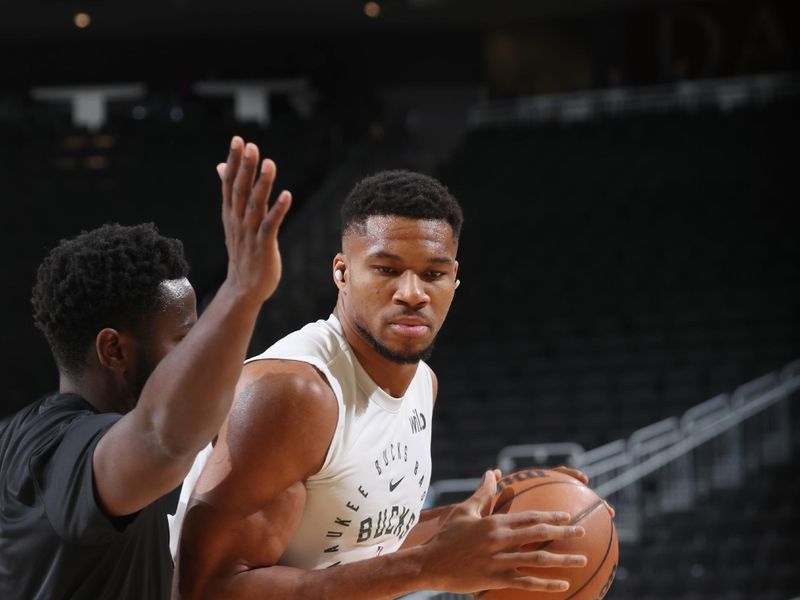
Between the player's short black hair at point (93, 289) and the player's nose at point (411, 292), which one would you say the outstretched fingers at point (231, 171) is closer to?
the player's short black hair at point (93, 289)

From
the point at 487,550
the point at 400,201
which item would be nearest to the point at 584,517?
the point at 487,550

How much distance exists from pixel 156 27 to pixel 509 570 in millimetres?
16132

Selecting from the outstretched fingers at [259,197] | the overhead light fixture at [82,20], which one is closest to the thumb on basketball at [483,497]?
the outstretched fingers at [259,197]

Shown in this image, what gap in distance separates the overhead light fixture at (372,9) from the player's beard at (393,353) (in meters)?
13.7

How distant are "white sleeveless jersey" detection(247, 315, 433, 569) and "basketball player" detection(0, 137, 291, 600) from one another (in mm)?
494

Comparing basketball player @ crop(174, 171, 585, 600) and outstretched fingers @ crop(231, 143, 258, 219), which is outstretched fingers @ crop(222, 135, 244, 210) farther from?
basketball player @ crop(174, 171, 585, 600)

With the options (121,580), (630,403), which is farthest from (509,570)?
(630,403)

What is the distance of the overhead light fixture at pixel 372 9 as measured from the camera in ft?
51.9

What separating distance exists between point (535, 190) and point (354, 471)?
10988mm

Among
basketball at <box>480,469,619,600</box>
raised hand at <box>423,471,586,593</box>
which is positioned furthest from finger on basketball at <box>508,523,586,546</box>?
basketball at <box>480,469,619,600</box>

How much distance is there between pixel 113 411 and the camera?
6.63 ft

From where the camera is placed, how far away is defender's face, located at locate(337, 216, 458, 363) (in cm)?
257

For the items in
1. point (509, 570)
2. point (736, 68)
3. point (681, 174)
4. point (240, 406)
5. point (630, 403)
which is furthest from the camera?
point (736, 68)

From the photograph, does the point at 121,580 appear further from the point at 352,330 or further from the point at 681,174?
the point at 681,174
